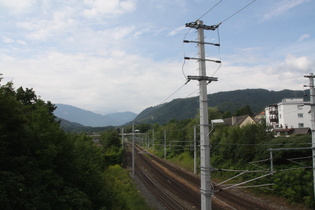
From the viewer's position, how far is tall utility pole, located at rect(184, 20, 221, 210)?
880 centimetres

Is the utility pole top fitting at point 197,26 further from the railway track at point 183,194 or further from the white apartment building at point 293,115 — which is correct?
the white apartment building at point 293,115

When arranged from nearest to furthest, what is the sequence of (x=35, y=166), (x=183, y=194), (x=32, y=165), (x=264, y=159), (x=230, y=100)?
(x=32, y=165) < (x=35, y=166) < (x=183, y=194) < (x=264, y=159) < (x=230, y=100)

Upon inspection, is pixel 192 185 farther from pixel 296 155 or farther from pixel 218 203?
pixel 296 155

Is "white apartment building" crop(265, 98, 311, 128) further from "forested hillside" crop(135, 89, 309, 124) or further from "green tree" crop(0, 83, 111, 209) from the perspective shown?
"forested hillside" crop(135, 89, 309, 124)

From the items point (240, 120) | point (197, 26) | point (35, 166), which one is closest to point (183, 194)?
point (35, 166)

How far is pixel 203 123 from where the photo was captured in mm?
8984

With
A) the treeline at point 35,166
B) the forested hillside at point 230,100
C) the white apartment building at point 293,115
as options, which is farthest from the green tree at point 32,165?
the forested hillside at point 230,100

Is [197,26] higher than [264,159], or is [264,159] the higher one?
[197,26]

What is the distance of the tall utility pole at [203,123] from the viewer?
8.80 metres

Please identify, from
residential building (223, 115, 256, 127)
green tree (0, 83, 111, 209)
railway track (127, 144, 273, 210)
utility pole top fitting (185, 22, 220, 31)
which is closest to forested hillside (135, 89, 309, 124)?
residential building (223, 115, 256, 127)

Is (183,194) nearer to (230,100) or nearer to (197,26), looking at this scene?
(197,26)

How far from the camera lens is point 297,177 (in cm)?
2031

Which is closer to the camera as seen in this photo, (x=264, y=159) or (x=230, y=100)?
(x=264, y=159)

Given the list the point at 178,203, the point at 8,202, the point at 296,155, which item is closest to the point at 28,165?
the point at 8,202
